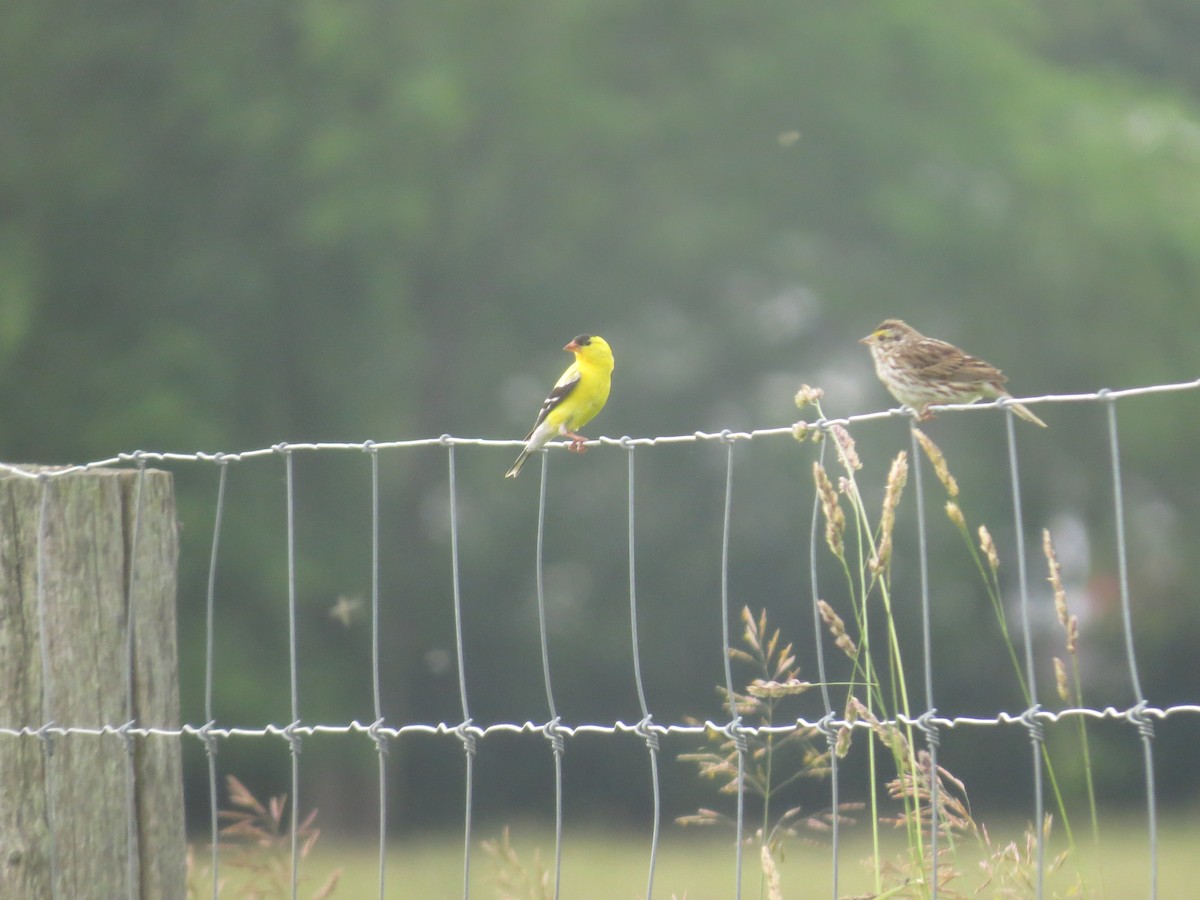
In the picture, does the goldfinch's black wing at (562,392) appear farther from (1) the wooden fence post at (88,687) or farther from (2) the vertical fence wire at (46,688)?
(2) the vertical fence wire at (46,688)

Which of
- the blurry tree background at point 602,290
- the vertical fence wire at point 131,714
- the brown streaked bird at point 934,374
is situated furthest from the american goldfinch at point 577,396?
the blurry tree background at point 602,290

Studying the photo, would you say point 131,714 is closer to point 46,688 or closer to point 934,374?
point 46,688

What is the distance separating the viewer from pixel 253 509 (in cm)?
1862

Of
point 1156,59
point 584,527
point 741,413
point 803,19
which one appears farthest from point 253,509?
point 1156,59

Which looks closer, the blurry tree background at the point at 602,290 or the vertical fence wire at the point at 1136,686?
the vertical fence wire at the point at 1136,686

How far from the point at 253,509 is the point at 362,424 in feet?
5.93

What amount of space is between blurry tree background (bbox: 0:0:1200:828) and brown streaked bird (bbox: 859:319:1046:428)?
13.4 meters

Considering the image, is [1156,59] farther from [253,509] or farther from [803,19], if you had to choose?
[253,509]

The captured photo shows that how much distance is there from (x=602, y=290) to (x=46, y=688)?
17.8 metres

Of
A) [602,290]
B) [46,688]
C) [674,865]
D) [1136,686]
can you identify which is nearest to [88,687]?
[46,688]

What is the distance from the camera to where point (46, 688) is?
3.22 m

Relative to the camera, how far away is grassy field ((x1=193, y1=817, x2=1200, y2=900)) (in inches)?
425

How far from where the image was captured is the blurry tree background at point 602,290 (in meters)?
19.2

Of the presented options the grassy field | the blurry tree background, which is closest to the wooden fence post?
the grassy field
